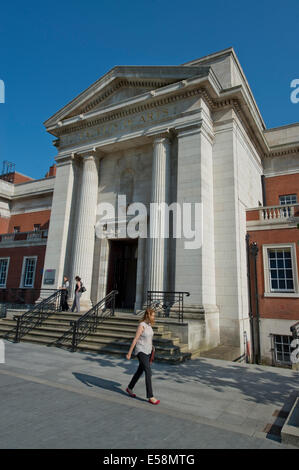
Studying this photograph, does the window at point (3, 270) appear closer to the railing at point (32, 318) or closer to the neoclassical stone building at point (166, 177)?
the neoclassical stone building at point (166, 177)

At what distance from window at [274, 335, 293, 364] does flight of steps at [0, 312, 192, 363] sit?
535 cm

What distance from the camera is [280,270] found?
44.9 feet

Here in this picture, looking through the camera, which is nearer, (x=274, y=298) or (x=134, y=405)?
(x=134, y=405)

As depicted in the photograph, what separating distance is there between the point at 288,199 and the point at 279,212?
5478mm

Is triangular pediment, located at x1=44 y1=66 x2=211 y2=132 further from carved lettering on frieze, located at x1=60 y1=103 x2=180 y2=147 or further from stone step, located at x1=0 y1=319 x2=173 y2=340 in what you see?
stone step, located at x1=0 y1=319 x2=173 y2=340

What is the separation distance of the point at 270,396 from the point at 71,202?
45.3 feet

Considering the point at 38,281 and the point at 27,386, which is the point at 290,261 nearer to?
the point at 27,386

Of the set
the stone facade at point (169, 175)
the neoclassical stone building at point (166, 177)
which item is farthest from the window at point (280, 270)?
the stone facade at point (169, 175)

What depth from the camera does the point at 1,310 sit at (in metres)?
18.8

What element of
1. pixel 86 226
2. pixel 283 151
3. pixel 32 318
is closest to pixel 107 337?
pixel 32 318

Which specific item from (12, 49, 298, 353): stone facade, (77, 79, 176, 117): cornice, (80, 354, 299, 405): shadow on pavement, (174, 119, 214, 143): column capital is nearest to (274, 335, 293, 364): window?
(12, 49, 298, 353): stone facade

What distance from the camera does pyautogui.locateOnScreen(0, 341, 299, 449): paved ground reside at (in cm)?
386

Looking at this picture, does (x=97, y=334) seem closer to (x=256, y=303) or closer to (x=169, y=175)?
(x=256, y=303)
